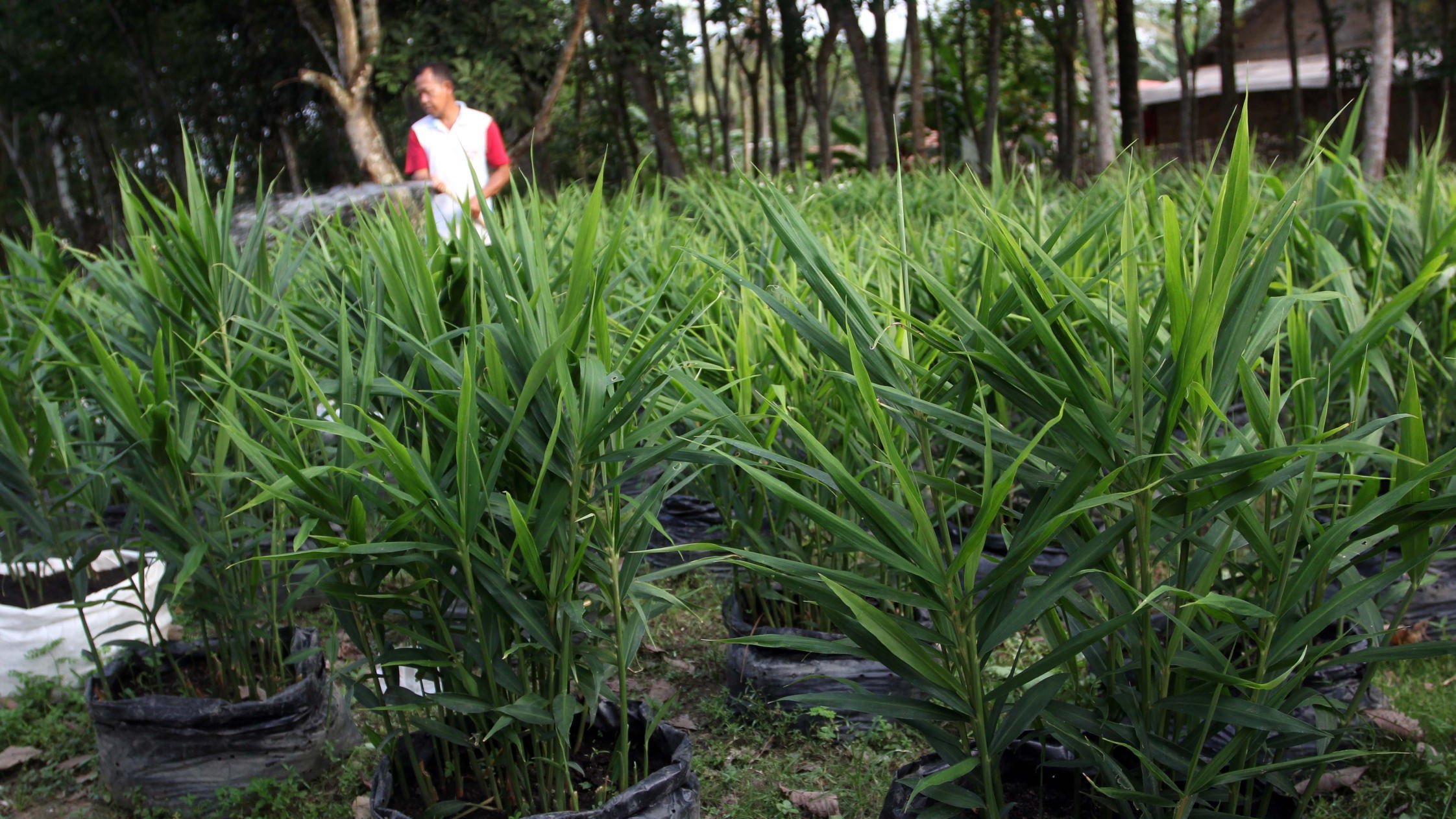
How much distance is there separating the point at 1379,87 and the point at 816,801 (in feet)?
21.7

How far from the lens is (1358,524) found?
46.0 inches

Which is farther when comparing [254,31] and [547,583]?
[254,31]

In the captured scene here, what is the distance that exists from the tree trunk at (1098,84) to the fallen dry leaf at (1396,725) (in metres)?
5.68

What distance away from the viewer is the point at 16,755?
2.33 meters

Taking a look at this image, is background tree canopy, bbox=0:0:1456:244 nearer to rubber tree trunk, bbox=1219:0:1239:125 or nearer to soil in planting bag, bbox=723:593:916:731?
rubber tree trunk, bbox=1219:0:1239:125

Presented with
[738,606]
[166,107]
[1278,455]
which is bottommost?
[738,606]

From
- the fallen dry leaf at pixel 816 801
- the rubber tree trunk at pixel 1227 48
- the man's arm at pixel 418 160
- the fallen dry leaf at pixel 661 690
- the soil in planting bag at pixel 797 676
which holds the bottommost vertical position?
the fallen dry leaf at pixel 816 801

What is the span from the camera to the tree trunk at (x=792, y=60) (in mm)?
10766

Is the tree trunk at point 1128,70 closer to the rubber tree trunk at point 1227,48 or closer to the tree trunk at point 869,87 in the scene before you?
the rubber tree trunk at point 1227,48

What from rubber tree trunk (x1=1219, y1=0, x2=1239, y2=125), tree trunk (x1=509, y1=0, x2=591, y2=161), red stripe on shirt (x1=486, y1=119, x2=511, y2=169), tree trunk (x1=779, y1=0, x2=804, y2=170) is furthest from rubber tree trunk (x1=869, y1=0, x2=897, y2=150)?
red stripe on shirt (x1=486, y1=119, x2=511, y2=169)

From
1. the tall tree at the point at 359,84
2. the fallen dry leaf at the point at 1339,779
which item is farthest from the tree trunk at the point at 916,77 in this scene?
the fallen dry leaf at the point at 1339,779

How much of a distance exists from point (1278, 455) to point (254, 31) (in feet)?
38.2

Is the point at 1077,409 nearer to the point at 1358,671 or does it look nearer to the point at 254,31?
the point at 1358,671

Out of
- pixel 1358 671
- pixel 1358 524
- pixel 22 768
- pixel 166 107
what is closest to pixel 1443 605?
pixel 1358 671
